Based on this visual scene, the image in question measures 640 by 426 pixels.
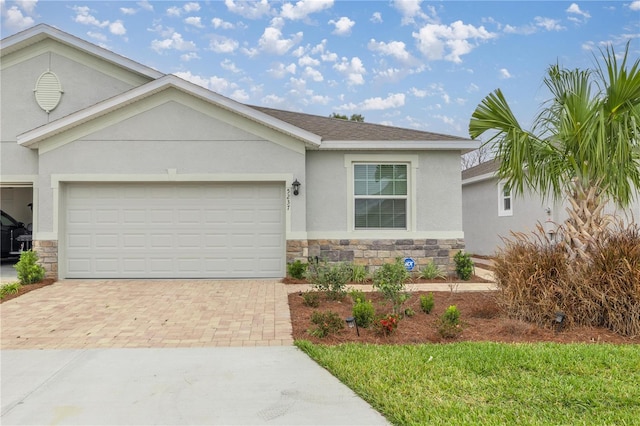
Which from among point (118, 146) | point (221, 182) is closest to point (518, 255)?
point (221, 182)

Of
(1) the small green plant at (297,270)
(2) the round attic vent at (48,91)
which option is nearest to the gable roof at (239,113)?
(2) the round attic vent at (48,91)

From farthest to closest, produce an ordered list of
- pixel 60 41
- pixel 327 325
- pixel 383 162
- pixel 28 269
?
pixel 60 41 < pixel 383 162 < pixel 28 269 < pixel 327 325

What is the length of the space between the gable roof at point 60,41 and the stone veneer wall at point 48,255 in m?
4.95

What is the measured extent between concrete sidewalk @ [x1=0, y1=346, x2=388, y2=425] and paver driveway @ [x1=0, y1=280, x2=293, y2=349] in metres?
0.39

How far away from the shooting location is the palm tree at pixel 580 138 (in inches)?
229

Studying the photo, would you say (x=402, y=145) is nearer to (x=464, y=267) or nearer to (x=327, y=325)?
(x=464, y=267)

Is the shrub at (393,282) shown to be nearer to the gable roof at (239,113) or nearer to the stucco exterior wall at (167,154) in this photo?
the stucco exterior wall at (167,154)

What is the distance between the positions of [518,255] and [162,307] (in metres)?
5.92

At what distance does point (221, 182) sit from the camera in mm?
10000

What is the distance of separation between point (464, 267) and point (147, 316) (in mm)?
7324

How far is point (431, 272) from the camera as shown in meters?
10.2

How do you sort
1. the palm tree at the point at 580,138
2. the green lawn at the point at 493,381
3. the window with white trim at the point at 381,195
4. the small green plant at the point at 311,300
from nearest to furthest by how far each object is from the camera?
the green lawn at the point at 493,381 < the palm tree at the point at 580,138 < the small green plant at the point at 311,300 < the window with white trim at the point at 381,195

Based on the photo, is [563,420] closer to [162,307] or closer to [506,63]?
[162,307]

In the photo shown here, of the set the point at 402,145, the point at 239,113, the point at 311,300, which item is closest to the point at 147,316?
the point at 311,300
